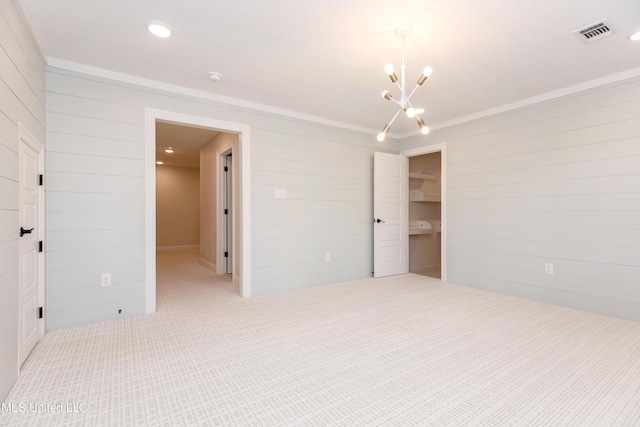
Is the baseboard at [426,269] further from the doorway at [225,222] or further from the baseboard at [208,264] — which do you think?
the baseboard at [208,264]

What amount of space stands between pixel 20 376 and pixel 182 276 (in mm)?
3303

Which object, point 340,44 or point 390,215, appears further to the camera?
point 390,215

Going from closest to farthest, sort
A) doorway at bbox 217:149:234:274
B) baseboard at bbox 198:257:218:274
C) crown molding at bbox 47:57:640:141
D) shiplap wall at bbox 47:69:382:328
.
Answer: shiplap wall at bbox 47:69:382:328 < crown molding at bbox 47:57:640:141 < doorway at bbox 217:149:234:274 < baseboard at bbox 198:257:218:274

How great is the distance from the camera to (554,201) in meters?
3.56

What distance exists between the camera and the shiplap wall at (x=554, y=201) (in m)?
3.07

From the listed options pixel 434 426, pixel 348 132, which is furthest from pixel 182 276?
pixel 434 426

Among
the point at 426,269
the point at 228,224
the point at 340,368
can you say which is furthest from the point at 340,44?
the point at 426,269

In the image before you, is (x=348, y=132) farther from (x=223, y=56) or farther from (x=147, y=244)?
(x=147, y=244)

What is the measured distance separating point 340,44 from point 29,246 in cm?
292

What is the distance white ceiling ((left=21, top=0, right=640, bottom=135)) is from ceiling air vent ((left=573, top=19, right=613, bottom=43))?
44mm

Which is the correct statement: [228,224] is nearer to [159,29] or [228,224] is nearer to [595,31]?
[159,29]

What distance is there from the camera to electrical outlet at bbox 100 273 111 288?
2982 millimetres

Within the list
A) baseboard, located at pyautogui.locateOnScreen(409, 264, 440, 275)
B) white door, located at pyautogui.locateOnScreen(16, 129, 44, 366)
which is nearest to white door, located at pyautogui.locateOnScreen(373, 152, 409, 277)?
baseboard, located at pyautogui.locateOnScreen(409, 264, 440, 275)

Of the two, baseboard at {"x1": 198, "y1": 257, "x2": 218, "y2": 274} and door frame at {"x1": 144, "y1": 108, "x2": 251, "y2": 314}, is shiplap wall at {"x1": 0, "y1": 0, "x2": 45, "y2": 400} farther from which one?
baseboard at {"x1": 198, "y1": 257, "x2": 218, "y2": 274}
